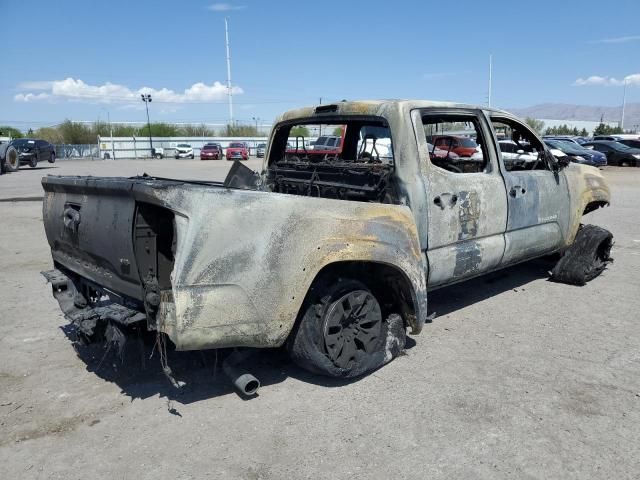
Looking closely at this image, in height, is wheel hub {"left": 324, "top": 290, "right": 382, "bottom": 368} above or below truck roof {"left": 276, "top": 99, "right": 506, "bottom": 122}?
below

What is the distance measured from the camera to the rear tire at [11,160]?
26202mm

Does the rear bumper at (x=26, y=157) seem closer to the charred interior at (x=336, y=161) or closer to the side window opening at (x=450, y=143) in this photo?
the charred interior at (x=336, y=161)

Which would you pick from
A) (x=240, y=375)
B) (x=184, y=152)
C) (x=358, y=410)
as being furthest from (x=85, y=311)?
(x=184, y=152)

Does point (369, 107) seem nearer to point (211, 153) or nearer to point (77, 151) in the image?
point (211, 153)

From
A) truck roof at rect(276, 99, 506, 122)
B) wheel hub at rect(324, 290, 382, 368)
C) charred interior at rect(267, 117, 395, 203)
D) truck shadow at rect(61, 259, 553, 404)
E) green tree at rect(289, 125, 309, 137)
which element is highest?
truck roof at rect(276, 99, 506, 122)

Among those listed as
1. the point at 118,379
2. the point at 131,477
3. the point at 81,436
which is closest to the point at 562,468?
the point at 131,477

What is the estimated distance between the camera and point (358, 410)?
330cm

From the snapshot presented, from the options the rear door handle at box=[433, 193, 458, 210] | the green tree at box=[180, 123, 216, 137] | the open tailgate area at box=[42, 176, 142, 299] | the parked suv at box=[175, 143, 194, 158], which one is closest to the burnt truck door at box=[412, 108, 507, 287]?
the rear door handle at box=[433, 193, 458, 210]

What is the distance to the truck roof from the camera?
4109 mm

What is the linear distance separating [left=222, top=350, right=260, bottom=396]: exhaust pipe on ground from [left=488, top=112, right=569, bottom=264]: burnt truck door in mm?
2685

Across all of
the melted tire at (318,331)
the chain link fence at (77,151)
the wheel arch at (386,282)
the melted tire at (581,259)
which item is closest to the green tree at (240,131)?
the chain link fence at (77,151)

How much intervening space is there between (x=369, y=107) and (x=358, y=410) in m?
2.31

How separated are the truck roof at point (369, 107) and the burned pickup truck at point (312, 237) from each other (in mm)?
13

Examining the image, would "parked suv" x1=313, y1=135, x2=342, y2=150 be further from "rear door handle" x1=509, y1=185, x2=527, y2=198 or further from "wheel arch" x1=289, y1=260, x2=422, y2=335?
"wheel arch" x1=289, y1=260, x2=422, y2=335
